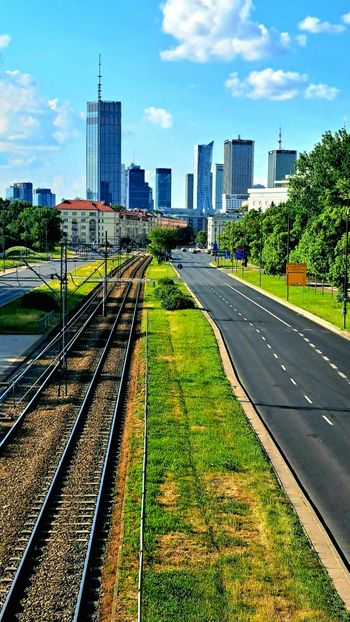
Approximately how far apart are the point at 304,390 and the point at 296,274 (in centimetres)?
4149

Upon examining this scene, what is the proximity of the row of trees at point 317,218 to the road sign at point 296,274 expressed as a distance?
1.22 m

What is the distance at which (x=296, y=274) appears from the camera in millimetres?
73500

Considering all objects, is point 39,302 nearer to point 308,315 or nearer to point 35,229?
point 308,315

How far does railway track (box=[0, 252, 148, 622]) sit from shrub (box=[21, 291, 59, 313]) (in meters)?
32.3

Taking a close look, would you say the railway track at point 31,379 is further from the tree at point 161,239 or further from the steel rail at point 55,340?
the tree at point 161,239

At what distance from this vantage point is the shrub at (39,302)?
65.2m

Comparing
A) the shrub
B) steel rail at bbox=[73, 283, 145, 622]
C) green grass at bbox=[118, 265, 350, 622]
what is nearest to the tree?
the shrub

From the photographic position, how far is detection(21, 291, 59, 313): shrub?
214ft

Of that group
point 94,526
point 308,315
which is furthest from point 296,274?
point 94,526

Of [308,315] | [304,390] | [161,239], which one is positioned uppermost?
[161,239]

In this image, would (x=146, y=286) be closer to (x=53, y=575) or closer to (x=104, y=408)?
(x=104, y=408)

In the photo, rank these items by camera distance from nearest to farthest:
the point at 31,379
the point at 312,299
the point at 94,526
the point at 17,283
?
the point at 94,526 < the point at 31,379 < the point at 312,299 < the point at 17,283

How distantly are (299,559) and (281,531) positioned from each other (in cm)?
151

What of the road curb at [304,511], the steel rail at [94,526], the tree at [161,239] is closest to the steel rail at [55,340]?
the steel rail at [94,526]
